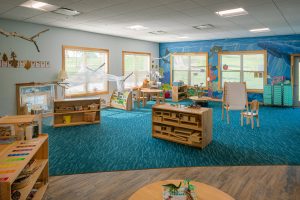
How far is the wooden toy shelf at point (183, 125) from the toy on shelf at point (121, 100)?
10.8 feet

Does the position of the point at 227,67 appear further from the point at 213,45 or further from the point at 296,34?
the point at 296,34

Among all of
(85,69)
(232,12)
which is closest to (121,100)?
(85,69)

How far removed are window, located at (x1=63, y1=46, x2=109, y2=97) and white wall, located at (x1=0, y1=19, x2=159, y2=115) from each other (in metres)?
0.22

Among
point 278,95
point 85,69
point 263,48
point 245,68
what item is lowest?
point 278,95

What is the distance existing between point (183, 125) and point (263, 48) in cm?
635

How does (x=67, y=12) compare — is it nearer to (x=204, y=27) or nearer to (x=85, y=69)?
(x=85, y=69)

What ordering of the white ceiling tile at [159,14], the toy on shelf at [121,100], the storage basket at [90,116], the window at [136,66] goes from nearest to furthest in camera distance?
the white ceiling tile at [159,14]
the storage basket at [90,116]
the toy on shelf at [121,100]
the window at [136,66]

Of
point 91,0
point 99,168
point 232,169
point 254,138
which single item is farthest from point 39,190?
point 254,138

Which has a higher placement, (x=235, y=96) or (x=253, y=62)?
(x=253, y=62)

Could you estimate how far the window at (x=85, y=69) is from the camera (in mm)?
7711

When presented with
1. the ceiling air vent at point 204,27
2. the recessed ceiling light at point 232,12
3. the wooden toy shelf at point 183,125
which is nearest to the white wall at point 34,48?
the ceiling air vent at point 204,27

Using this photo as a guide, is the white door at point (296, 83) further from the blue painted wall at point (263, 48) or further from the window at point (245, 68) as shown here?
the window at point (245, 68)

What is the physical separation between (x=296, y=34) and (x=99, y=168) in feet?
28.1

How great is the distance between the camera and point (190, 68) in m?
11.2
